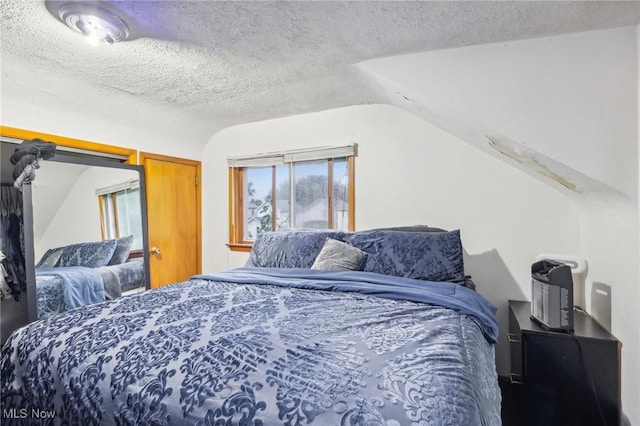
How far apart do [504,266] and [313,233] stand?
1452 mm

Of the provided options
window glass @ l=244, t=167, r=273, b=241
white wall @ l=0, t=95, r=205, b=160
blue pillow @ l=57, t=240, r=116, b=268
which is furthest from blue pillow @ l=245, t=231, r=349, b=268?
white wall @ l=0, t=95, r=205, b=160

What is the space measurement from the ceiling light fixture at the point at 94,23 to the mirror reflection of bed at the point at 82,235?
100 centimetres

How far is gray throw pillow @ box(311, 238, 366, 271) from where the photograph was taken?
215 cm

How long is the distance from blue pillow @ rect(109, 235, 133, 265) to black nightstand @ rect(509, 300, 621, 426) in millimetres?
2676

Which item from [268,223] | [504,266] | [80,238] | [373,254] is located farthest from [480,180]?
[80,238]

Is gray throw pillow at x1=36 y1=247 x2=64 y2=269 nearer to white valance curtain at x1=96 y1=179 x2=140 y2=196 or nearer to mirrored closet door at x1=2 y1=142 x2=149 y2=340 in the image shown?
mirrored closet door at x1=2 y1=142 x2=149 y2=340

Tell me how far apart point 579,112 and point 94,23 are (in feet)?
7.54

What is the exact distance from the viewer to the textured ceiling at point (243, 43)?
137 centimetres

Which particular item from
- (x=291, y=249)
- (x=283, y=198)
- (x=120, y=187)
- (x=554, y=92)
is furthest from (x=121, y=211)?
(x=554, y=92)

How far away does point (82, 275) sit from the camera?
213 centimetres

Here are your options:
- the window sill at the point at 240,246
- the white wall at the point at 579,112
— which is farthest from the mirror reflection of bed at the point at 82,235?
the white wall at the point at 579,112

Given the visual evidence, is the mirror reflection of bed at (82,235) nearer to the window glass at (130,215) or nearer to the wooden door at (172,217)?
the window glass at (130,215)

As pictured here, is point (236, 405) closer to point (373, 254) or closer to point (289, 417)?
point (289, 417)

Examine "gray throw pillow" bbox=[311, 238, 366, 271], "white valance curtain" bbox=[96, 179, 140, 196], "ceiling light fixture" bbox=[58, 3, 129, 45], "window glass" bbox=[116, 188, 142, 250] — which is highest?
"ceiling light fixture" bbox=[58, 3, 129, 45]
